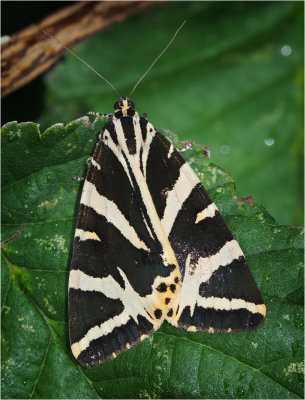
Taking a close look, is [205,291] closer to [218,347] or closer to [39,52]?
[218,347]

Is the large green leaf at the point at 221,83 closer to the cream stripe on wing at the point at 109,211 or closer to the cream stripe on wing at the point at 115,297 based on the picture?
the cream stripe on wing at the point at 109,211

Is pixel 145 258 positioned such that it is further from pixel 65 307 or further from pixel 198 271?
pixel 65 307

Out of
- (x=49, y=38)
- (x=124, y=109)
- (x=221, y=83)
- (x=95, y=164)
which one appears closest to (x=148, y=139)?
(x=124, y=109)

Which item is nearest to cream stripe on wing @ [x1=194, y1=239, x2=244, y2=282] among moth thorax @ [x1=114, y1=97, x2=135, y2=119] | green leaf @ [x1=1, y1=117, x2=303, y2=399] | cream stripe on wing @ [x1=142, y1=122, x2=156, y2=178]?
green leaf @ [x1=1, y1=117, x2=303, y2=399]

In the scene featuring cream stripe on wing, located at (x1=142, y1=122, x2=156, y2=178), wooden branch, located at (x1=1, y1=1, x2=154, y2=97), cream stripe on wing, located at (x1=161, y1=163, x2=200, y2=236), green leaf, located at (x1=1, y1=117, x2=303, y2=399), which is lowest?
green leaf, located at (x1=1, y1=117, x2=303, y2=399)

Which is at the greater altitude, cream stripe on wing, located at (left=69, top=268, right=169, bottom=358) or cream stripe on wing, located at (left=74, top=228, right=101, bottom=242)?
cream stripe on wing, located at (left=74, top=228, right=101, bottom=242)

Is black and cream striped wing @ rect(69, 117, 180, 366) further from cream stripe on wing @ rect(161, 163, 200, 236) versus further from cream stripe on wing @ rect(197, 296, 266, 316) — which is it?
cream stripe on wing @ rect(197, 296, 266, 316)
